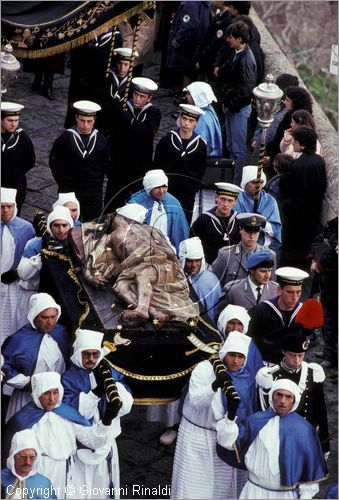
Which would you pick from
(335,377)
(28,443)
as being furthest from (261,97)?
(28,443)

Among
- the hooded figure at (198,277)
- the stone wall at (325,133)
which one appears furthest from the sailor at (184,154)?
the hooded figure at (198,277)

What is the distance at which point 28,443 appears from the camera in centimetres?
1186

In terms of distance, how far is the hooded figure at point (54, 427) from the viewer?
12.2 m

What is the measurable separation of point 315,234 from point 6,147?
288cm

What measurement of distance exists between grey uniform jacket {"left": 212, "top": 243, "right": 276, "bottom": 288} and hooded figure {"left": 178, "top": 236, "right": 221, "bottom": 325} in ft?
0.79

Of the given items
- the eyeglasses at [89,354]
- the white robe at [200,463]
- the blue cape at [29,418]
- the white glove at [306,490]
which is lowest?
the white robe at [200,463]

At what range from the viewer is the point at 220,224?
14.5 meters

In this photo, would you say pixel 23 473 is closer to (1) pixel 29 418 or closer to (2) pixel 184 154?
(1) pixel 29 418

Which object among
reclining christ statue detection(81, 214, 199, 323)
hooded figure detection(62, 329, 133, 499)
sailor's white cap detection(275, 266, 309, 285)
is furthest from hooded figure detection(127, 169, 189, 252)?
hooded figure detection(62, 329, 133, 499)

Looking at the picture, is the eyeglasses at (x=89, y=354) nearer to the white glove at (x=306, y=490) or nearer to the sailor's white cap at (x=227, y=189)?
the white glove at (x=306, y=490)

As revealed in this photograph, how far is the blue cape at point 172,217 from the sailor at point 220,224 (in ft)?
0.47

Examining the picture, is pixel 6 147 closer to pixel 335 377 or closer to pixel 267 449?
pixel 335 377

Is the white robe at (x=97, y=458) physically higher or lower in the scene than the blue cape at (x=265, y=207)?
lower

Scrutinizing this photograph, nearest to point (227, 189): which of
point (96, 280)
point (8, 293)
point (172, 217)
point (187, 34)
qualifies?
point (172, 217)
